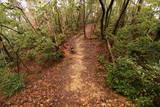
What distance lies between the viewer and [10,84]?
5.82 m

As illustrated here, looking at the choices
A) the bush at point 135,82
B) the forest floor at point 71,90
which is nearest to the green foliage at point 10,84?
the forest floor at point 71,90

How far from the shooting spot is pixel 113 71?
503 cm

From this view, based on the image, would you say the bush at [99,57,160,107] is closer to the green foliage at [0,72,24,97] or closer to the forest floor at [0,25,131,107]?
the forest floor at [0,25,131,107]

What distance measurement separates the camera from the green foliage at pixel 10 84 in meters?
5.61

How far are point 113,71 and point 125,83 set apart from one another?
0.74m

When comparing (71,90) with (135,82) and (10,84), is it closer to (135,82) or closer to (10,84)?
(135,82)

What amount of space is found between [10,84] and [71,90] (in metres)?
3.43

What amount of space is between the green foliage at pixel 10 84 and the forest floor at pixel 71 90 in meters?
0.29

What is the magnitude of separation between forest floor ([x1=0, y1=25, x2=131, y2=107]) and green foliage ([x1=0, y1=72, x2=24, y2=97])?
0.97 ft

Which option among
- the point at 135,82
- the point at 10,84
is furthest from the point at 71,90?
the point at 10,84

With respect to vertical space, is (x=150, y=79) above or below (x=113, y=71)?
above

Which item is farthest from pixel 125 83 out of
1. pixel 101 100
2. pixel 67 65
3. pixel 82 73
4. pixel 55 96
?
pixel 67 65

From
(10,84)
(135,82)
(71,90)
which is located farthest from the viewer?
(10,84)

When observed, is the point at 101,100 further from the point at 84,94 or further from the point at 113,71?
the point at 113,71
